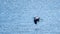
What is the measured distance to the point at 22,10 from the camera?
10.3 ft

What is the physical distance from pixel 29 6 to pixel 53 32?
3.04 feet

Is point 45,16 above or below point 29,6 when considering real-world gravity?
below

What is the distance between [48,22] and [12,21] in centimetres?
94

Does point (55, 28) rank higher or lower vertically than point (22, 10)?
lower

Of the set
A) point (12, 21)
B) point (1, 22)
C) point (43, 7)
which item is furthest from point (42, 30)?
point (1, 22)

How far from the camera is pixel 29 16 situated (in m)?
3.14

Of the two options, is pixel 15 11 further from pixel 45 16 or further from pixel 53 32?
pixel 53 32

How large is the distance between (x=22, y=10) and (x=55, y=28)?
38.8 inches

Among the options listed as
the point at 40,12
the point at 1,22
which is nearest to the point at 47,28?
the point at 40,12

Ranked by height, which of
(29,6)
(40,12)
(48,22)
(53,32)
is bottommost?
(53,32)

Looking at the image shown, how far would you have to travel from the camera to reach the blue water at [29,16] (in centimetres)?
313

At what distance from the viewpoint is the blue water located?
3127 millimetres

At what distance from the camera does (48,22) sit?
313cm

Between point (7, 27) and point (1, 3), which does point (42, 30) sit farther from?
point (1, 3)
